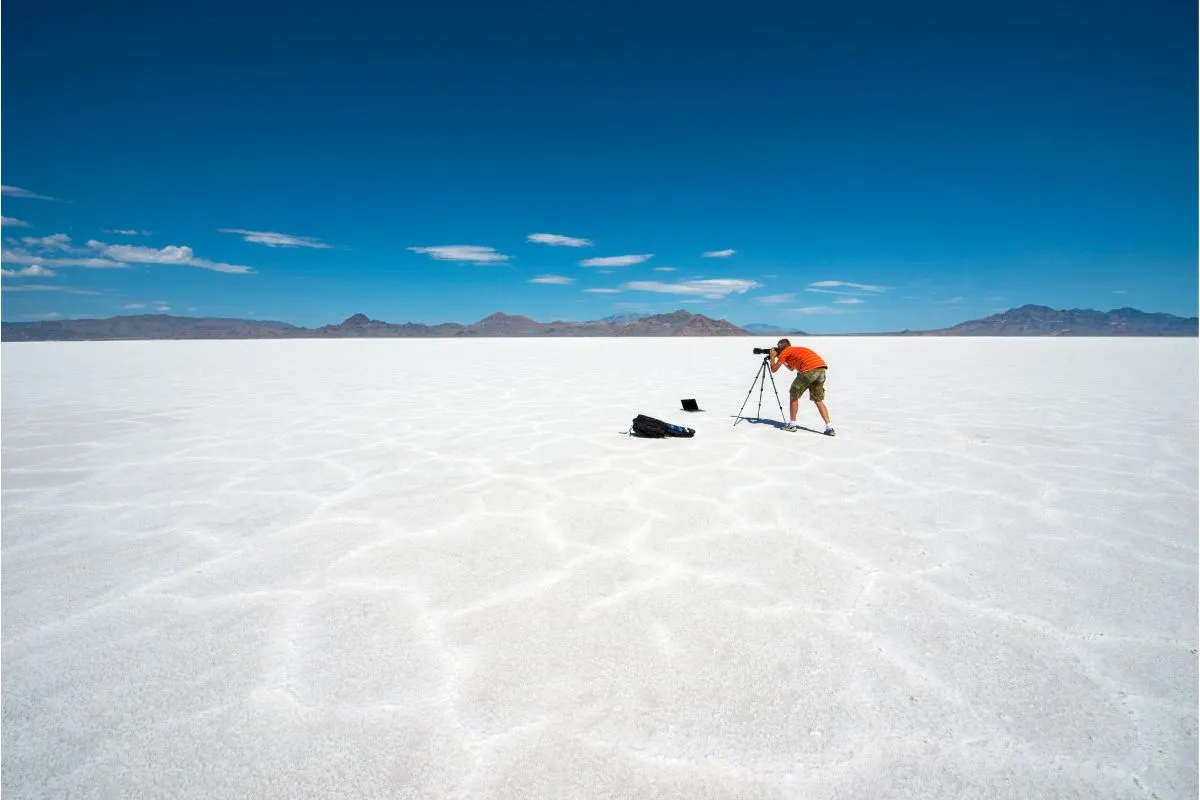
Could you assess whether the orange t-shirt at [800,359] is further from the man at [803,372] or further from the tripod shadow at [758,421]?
the tripod shadow at [758,421]

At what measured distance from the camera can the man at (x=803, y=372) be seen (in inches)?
232

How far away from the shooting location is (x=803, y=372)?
5938mm

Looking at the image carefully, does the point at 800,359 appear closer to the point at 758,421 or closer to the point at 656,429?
the point at 758,421

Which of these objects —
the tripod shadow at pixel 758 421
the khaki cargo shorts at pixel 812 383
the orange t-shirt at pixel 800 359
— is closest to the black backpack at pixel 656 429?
the tripod shadow at pixel 758 421

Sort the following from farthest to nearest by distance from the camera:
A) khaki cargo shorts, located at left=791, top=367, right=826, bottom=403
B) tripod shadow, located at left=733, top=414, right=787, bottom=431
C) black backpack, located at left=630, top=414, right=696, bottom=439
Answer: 1. tripod shadow, located at left=733, top=414, right=787, bottom=431
2. khaki cargo shorts, located at left=791, top=367, right=826, bottom=403
3. black backpack, located at left=630, top=414, right=696, bottom=439

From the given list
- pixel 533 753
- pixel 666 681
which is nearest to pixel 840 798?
pixel 666 681

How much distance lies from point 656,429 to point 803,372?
5.85 feet

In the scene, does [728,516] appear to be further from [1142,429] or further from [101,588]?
[1142,429]

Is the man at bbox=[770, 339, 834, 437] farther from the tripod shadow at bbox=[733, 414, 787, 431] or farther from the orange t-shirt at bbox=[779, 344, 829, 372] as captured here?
the tripod shadow at bbox=[733, 414, 787, 431]

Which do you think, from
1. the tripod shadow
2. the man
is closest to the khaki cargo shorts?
the man

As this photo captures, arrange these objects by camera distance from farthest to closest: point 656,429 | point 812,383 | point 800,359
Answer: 1. point 800,359
2. point 812,383
3. point 656,429

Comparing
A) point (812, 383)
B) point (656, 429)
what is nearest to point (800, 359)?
point (812, 383)

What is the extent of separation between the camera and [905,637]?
2.17 meters

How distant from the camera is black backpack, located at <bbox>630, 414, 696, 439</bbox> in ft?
18.7
